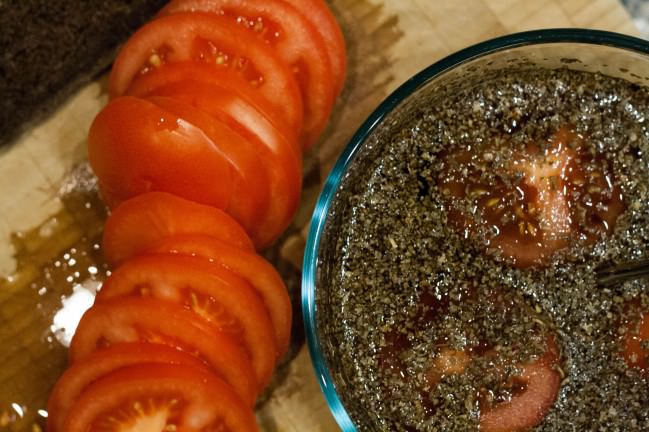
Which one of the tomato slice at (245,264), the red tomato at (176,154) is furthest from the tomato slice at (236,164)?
the tomato slice at (245,264)

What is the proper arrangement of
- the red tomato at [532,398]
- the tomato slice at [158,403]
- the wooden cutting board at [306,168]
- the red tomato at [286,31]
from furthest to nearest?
1. the wooden cutting board at [306,168]
2. the red tomato at [286,31]
3. the red tomato at [532,398]
4. the tomato slice at [158,403]

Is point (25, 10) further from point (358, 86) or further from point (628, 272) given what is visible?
point (628, 272)

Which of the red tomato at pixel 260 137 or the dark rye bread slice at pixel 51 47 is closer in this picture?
the red tomato at pixel 260 137

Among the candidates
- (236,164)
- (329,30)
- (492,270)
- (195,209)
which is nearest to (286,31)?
(329,30)

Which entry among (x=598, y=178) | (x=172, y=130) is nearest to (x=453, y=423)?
(x=598, y=178)

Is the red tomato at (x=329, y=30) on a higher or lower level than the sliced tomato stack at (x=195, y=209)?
higher

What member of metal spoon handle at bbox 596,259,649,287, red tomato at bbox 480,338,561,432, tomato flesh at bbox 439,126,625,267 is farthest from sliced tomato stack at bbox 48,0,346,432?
metal spoon handle at bbox 596,259,649,287

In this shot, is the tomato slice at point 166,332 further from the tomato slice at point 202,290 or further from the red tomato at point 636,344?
the red tomato at point 636,344
